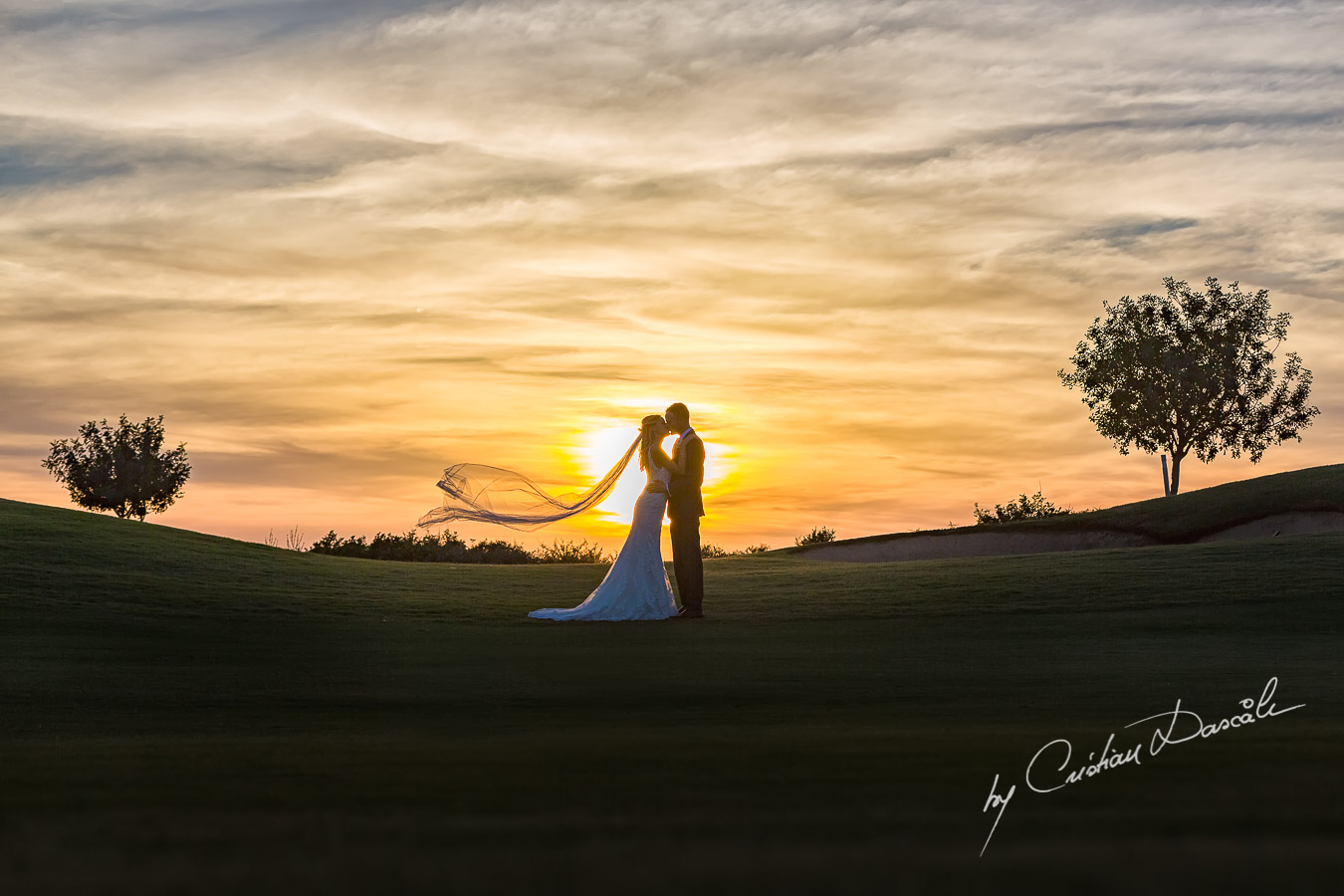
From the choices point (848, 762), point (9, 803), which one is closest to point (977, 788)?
point (848, 762)

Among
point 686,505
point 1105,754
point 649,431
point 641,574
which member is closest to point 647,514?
point 686,505

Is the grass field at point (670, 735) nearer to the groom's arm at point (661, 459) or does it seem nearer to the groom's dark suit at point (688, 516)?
the groom's dark suit at point (688, 516)

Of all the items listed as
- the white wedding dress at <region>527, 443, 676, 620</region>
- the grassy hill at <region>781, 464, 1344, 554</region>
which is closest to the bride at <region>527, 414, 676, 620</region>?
the white wedding dress at <region>527, 443, 676, 620</region>

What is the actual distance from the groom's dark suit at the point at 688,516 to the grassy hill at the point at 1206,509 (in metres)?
19.2

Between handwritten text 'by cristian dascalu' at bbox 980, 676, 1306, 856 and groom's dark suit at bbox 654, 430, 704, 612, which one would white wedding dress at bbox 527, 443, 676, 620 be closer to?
groom's dark suit at bbox 654, 430, 704, 612

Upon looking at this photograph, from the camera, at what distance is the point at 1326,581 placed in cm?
2503

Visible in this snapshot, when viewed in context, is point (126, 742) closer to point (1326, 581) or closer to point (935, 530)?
point (1326, 581)

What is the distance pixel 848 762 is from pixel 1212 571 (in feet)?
72.8

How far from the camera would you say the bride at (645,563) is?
79.6 feet

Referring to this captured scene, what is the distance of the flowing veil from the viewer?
937 inches

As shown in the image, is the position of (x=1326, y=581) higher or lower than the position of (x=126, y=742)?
higher

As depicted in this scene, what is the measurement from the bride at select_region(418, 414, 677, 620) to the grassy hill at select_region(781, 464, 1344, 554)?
63.8 feet

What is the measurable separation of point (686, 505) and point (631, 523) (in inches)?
43.5

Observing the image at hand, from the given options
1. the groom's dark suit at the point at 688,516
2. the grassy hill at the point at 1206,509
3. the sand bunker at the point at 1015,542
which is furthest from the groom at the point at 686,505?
the grassy hill at the point at 1206,509
